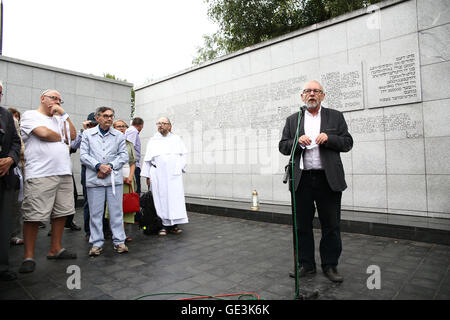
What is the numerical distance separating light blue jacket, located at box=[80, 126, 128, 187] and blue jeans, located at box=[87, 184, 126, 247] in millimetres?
116

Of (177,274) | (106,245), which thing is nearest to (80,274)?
(177,274)

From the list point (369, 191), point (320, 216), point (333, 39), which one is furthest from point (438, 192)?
point (333, 39)

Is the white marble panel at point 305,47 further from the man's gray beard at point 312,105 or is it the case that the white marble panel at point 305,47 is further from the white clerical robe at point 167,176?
the man's gray beard at point 312,105

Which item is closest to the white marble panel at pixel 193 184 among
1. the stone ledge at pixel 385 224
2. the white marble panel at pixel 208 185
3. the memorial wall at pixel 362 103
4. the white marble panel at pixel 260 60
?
the white marble panel at pixel 208 185

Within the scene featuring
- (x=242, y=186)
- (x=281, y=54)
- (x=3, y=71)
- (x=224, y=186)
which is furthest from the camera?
(x=224, y=186)

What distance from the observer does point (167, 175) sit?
17.2ft

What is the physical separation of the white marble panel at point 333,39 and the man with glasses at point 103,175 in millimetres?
4952

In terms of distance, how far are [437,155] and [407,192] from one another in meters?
0.81

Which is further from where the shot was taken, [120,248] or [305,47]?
[305,47]

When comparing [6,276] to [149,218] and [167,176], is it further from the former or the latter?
[167,176]

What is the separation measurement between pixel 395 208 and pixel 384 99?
2108 millimetres

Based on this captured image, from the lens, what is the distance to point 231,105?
8.43 m

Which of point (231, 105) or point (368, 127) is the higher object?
point (231, 105)
